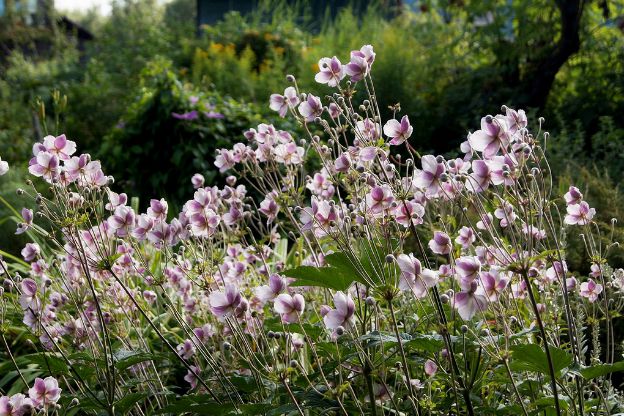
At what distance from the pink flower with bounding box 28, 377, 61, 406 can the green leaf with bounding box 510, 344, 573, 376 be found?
4.32ft

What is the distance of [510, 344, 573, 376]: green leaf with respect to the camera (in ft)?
5.72

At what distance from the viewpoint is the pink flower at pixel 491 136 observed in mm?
1807

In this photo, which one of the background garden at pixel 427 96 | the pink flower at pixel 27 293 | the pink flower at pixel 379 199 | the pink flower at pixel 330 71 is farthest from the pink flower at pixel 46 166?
the background garden at pixel 427 96

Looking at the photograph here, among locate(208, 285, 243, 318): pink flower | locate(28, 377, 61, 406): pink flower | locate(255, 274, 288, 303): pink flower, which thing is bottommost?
locate(28, 377, 61, 406): pink flower

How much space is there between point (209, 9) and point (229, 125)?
12706 mm

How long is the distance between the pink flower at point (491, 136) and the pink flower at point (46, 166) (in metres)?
1.20

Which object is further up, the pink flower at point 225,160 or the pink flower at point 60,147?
the pink flower at point 60,147

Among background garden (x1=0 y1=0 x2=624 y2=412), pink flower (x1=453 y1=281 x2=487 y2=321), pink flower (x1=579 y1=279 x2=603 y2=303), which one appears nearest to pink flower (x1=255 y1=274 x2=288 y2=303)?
pink flower (x1=453 y1=281 x2=487 y2=321)

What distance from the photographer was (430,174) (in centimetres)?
192

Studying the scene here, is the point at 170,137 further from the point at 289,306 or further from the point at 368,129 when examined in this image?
the point at 289,306

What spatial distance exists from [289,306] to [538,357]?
1.94ft

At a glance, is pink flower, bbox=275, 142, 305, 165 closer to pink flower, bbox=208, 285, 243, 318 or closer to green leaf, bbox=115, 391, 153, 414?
pink flower, bbox=208, 285, 243, 318

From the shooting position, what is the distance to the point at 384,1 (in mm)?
13336

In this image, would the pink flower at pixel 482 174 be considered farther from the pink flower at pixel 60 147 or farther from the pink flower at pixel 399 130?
the pink flower at pixel 60 147
